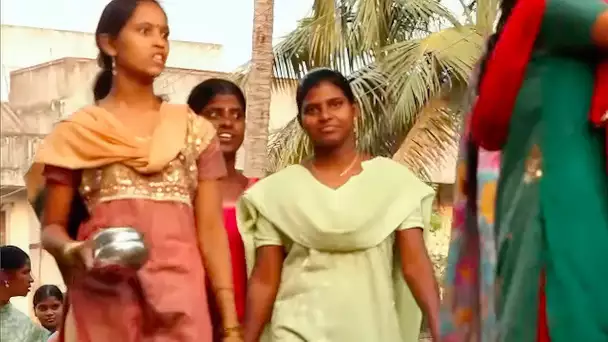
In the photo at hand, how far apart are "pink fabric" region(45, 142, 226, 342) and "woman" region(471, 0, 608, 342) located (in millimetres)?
1025

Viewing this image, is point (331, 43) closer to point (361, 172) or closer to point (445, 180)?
point (445, 180)

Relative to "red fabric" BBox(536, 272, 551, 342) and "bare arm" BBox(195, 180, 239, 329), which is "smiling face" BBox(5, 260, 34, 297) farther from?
"red fabric" BBox(536, 272, 551, 342)

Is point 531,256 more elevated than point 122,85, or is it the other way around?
point 122,85

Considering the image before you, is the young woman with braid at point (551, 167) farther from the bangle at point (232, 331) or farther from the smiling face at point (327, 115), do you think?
the smiling face at point (327, 115)

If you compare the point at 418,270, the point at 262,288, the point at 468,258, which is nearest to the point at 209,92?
the point at 262,288

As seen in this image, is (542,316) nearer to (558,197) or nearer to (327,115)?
(558,197)

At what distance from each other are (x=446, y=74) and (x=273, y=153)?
6.66ft

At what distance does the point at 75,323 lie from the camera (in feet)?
11.1

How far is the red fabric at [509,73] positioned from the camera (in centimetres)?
256

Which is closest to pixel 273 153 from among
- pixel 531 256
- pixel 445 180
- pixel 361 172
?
pixel 445 180

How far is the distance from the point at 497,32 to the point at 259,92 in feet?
25.9

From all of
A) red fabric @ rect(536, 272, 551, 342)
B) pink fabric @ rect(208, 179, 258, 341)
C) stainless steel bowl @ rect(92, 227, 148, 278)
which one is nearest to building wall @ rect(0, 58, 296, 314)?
pink fabric @ rect(208, 179, 258, 341)

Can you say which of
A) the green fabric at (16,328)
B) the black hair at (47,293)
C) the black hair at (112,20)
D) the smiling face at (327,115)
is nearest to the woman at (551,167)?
the black hair at (112,20)

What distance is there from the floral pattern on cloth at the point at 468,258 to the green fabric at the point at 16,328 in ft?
14.7
